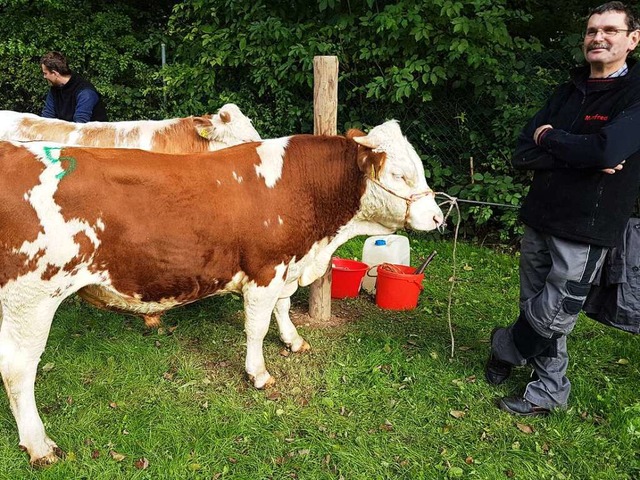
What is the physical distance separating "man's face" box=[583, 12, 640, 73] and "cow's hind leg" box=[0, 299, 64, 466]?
2.99m

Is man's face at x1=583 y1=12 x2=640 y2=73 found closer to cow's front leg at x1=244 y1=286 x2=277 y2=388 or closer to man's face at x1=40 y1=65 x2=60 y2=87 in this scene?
cow's front leg at x1=244 y1=286 x2=277 y2=388

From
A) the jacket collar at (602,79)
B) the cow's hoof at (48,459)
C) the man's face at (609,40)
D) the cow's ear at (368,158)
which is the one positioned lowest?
the cow's hoof at (48,459)

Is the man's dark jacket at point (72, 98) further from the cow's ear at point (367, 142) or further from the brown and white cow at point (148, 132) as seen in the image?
the cow's ear at point (367, 142)

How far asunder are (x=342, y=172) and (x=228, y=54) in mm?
4517

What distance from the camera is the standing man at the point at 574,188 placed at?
106 inches

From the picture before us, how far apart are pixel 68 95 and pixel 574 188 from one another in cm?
529

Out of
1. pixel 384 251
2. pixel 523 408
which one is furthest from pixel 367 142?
pixel 384 251

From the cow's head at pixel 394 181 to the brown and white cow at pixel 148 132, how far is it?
178 cm

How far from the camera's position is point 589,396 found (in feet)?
11.8

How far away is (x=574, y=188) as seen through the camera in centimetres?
290

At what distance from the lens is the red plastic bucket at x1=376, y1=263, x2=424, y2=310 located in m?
4.77

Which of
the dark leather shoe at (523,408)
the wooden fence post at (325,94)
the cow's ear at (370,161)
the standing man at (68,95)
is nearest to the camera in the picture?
the cow's ear at (370,161)

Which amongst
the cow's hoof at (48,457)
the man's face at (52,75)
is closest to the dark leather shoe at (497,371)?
the cow's hoof at (48,457)

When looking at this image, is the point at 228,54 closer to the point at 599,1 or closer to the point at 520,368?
the point at 599,1
